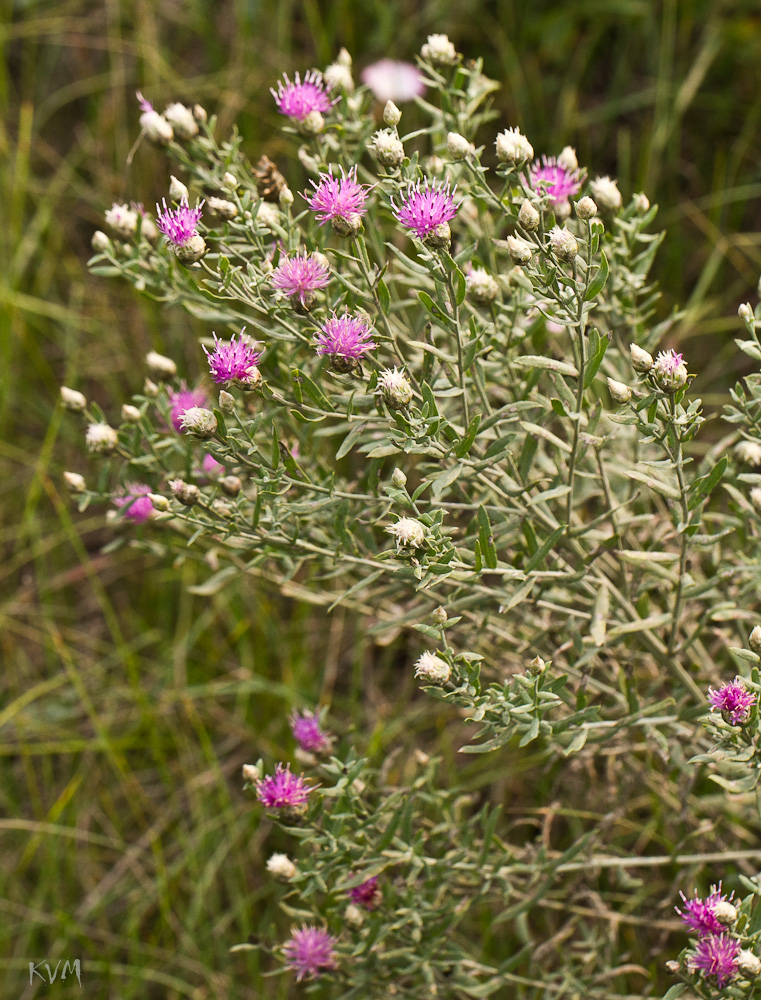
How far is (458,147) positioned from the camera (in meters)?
1.24

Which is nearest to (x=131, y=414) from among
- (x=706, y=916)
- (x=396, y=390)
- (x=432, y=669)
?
(x=396, y=390)

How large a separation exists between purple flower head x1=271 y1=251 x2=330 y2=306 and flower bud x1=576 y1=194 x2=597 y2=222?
12.1 inches

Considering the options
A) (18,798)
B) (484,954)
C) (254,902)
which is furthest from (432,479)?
(18,798)

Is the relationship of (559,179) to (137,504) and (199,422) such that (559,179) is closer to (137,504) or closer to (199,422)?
(199,422)

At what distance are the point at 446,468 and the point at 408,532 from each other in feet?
0.60

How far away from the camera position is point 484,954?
1886 millimetres

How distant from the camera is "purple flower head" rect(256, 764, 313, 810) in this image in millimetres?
1364

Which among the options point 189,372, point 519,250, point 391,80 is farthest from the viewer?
point 189,372

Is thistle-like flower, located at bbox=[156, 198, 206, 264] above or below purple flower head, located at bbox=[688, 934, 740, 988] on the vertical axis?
above

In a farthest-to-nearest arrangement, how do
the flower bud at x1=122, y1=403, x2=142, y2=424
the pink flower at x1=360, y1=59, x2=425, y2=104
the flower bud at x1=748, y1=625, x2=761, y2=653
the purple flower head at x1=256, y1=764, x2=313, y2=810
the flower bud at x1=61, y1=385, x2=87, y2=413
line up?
the pink flower at x1=360, y1=59, x2=425, y2=104, the flower bud at x1=61, y1=385, x2=87, y2=413, the flower bud at x1=122, y1=403, x2=142, y2=424, the purple flower head at x1=256, y1=764, x2=313, y2=810, the flower bud at x1=748, y1=625, x2=761, y2=653

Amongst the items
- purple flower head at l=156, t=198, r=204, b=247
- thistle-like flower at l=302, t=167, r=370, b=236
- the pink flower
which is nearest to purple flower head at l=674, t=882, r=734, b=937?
thistle-like flower at l=302, t=167, r=370, b=236

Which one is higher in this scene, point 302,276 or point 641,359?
point 302,276

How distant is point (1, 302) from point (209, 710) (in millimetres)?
1256

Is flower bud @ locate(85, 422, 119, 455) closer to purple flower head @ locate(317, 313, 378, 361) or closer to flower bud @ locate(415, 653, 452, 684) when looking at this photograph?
purple flower head @ locate(317, 313, 378, 361)
